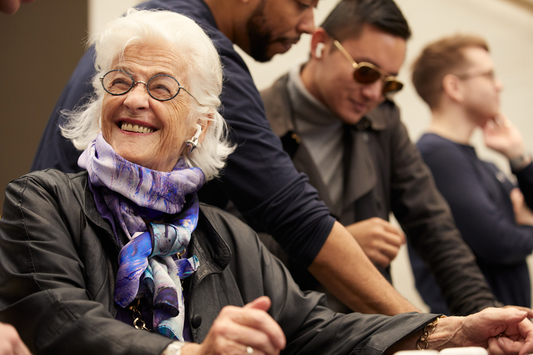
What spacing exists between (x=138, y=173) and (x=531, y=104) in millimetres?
6050

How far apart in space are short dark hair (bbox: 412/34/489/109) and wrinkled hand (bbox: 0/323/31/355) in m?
3.21

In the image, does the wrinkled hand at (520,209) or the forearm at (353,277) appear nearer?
the forearm at (353,277)

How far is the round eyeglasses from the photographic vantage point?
1.42 m

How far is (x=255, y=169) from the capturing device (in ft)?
5.72

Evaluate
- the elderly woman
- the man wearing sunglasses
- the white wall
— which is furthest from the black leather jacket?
the white wall

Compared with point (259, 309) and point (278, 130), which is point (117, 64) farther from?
point (278, 130)

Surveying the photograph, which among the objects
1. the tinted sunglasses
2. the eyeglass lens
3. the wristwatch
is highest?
the eyeglass lens

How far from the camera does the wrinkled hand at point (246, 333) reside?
36.6 inches

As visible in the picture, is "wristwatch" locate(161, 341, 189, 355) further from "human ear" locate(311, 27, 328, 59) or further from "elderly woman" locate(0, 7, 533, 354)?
"human ear" locate(311, 27, 328, 59)

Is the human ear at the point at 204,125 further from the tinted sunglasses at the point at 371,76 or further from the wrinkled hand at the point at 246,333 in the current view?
the tinted sunglasses at the point at 371,76

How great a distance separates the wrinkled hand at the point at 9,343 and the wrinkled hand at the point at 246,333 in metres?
0.31

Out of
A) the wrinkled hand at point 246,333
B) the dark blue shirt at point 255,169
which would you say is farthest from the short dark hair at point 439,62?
the wrinkled hand at point 246,333

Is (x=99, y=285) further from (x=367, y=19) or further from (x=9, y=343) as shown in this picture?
(x=367, y=19)

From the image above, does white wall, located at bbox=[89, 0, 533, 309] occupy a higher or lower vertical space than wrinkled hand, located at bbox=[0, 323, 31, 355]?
lower
